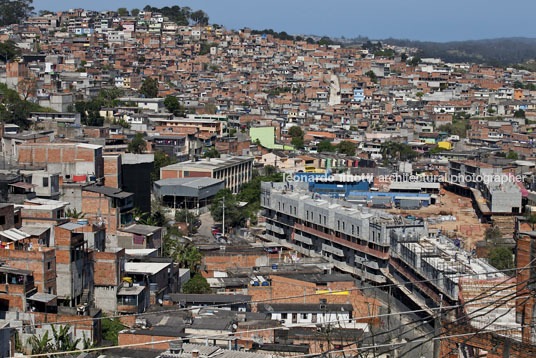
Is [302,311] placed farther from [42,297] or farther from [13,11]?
[13,11]

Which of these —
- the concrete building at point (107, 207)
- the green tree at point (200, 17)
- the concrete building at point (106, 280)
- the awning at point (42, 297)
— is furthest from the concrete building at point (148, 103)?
the green tree at point (200, 17)

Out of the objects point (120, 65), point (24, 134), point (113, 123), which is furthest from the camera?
point (120, 65)

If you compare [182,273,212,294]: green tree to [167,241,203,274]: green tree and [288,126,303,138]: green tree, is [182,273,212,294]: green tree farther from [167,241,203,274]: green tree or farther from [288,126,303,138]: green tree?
[288,126,303,138]: green tree

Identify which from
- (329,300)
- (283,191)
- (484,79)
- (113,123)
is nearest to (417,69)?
(484,79)

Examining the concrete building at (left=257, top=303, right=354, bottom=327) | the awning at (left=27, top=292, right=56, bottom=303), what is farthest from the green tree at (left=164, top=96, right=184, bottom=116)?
the awning at (left=27, top=292, right=56, bottom=303)

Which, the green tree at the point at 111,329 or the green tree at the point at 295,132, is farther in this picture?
the green tree at the point at 295,132

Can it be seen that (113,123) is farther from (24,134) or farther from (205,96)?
(205,96)

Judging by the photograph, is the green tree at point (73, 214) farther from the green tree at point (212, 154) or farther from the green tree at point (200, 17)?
the green tree at point (200, 17)
